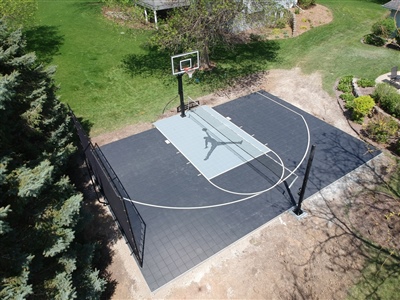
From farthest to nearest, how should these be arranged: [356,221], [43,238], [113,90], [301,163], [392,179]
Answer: [113,90]
[301,163]
[392,179]
[356,221]
[43,238]

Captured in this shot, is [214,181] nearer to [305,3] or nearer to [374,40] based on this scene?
[374,40]

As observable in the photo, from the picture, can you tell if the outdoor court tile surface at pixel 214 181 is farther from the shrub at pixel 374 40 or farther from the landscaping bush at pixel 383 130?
the shrub at pixel 374 40

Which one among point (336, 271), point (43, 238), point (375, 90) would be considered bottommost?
point (336, 271)

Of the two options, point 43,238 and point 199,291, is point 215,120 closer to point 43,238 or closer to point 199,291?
point 199,291

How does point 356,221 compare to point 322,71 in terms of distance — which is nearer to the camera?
point 356,221

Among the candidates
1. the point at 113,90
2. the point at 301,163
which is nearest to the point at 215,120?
the point at 301,163

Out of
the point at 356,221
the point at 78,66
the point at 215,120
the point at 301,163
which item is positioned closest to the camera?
the point at 356,221
